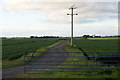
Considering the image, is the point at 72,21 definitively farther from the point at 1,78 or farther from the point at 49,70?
the point at 1,78

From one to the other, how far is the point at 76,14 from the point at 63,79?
82.6ft

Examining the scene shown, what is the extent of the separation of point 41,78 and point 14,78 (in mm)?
1547

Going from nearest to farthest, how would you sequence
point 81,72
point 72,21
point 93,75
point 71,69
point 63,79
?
point 63,79 → point 93,75 → point 81,72 → point 71,69 → point 72,21

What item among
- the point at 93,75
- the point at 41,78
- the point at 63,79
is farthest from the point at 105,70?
the point at 41,78

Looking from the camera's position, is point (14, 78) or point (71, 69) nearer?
point (14, 78)

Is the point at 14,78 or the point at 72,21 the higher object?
the point at 72,21

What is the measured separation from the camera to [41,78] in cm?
977

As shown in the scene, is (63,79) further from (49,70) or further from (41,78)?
(49,70)

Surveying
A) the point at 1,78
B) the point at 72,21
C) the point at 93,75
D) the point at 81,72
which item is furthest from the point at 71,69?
the point at 72,21

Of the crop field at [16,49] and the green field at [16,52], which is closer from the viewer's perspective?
the green field at [16,52]

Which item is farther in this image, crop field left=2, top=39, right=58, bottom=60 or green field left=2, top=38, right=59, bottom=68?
crop field left=2, top=39, right=58, bottom=60

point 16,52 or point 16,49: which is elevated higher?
point 16,49

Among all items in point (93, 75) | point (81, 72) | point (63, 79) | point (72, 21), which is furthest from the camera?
point (72, 21)

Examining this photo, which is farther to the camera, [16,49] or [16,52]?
[16,49]
